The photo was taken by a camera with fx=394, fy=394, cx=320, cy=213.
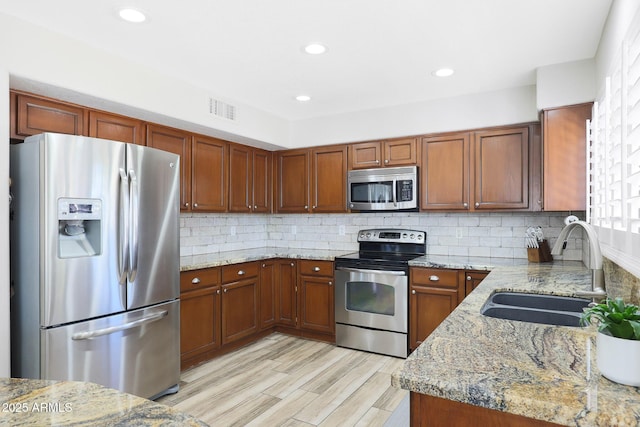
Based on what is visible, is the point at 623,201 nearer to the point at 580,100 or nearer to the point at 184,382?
the point at 580,100

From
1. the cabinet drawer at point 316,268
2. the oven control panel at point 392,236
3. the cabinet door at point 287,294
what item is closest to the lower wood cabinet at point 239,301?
the cabinet door at point 287,294

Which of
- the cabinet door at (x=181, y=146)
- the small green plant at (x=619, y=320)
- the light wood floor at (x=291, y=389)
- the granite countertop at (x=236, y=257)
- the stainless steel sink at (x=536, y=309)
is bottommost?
the light wood floor at (x=291, y=389)

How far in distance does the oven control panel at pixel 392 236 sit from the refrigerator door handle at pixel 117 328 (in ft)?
7.48

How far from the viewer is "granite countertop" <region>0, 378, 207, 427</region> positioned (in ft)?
2.44

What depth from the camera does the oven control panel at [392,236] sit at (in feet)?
13.3

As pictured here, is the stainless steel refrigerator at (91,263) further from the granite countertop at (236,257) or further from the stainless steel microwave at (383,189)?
the stainless steel microwave at (383,189)

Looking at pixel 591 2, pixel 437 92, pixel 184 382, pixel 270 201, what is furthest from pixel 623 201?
pixel 270 201

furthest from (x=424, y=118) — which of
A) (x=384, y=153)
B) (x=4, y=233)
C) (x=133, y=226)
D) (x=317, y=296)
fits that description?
(x=4, y=233)

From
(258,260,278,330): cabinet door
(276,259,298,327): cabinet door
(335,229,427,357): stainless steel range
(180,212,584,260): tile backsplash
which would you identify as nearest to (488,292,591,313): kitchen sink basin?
(335,229,427,357): stainless steel range

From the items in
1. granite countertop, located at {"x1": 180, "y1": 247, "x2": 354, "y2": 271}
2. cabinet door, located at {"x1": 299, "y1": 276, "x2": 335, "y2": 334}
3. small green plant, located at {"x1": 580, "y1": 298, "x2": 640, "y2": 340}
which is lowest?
cabinet door, located at {"x1": 299, "y1": 276, "x2": 335, "y2": 334}

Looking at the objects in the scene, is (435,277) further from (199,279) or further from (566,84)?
(199,279)

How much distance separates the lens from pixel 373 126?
4055mm

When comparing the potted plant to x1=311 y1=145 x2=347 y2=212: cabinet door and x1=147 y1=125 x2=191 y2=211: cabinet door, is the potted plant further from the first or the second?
x1=311 y1=145 x2=347 y2=212: cabinet door

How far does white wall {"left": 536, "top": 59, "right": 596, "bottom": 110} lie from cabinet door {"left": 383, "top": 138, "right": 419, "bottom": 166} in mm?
1161
